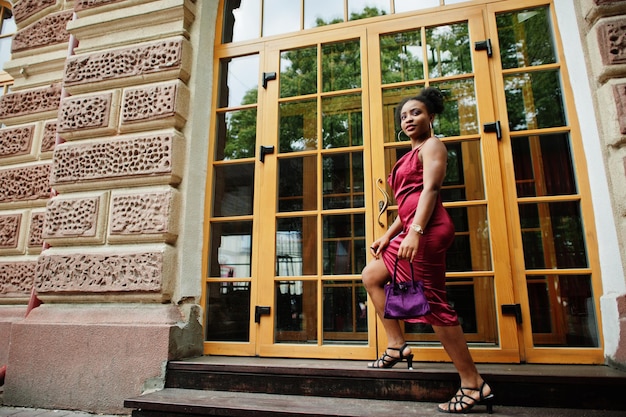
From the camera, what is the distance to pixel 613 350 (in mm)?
2354

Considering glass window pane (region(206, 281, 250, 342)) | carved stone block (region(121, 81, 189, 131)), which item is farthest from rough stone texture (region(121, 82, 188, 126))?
glass window pane (region(206, 281, 250, 342))

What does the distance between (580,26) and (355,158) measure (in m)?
1.82

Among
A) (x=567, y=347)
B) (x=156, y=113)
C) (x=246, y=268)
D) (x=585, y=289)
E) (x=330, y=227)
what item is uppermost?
(x=156, y=113)

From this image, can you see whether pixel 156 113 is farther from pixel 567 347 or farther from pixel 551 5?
pixel 567 347

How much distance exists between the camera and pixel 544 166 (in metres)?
2.77

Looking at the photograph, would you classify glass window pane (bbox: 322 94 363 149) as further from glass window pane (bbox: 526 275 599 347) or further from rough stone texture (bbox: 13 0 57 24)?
rough stone texture (bbox: 13 0 57 24)

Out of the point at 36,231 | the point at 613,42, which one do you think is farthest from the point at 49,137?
the point at 613,42

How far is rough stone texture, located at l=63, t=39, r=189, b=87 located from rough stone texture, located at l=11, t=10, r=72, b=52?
743 millimetres

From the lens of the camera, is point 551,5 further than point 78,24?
No

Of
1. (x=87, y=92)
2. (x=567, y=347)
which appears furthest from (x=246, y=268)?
(x=567, y=347)

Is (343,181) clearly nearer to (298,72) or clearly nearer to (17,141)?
(298,72)

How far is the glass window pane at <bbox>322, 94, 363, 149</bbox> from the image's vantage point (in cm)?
314

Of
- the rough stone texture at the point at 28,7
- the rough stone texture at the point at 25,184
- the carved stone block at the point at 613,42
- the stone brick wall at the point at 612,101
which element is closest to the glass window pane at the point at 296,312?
the stone brick wall at the point at 612,101

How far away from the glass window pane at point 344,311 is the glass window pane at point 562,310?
113 centimetres
